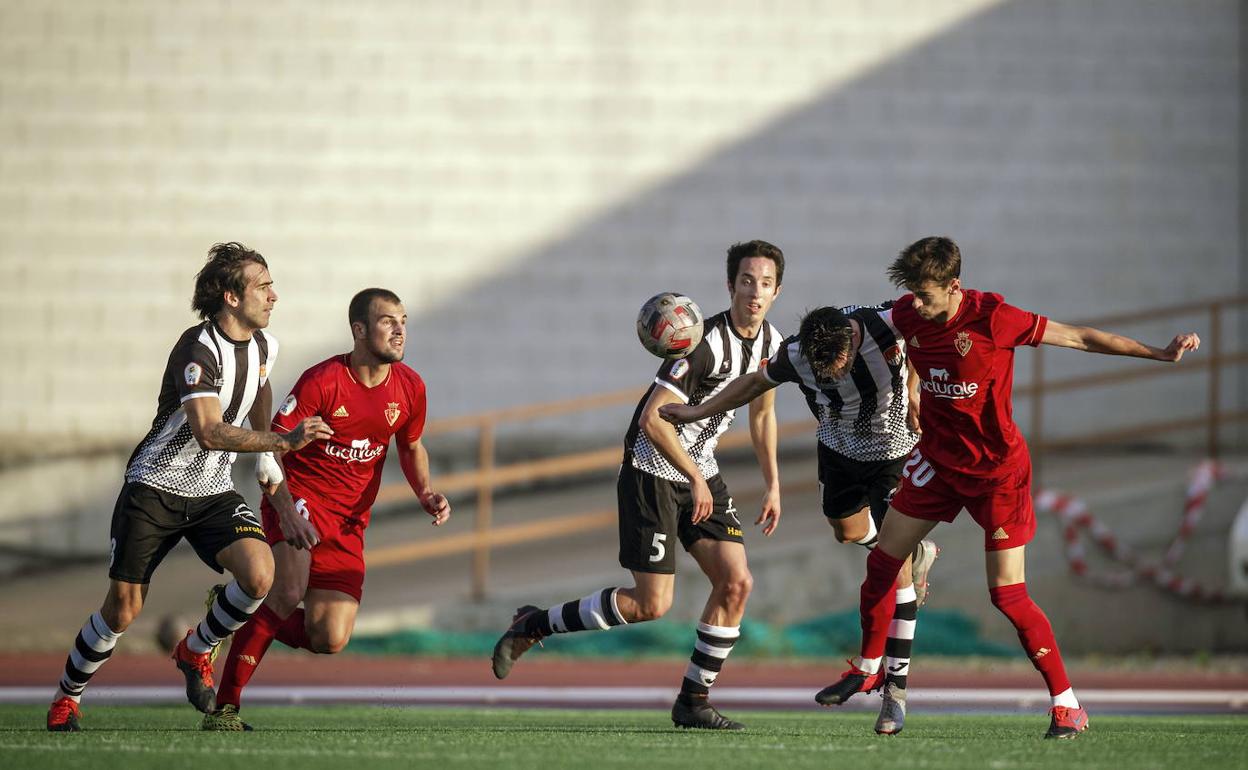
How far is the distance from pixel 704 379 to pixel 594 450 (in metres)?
8.13

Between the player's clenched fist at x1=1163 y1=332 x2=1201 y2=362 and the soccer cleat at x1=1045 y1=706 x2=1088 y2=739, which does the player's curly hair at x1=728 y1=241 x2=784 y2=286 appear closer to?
the player's clenched fist at x1=1163 y1=332 x2=1201 y2=362

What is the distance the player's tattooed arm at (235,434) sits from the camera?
642cm

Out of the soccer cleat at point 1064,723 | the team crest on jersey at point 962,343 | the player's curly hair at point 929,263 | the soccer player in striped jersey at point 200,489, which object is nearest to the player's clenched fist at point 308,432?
the soccer player in striped jersey at point 200,489

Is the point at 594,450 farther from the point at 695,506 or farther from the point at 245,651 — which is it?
the point at 245,651

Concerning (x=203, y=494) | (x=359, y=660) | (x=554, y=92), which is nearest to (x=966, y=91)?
(x=554, y=92)

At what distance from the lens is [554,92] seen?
50.3 ft

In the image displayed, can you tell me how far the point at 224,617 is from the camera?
706cm

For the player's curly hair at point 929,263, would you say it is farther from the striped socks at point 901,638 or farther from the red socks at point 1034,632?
the striped socks at point 901,638

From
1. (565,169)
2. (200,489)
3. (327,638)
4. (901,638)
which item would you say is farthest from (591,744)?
(565,169)

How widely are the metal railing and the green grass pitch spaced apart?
4296mm

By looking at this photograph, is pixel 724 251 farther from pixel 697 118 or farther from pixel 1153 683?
pixel 1153 683

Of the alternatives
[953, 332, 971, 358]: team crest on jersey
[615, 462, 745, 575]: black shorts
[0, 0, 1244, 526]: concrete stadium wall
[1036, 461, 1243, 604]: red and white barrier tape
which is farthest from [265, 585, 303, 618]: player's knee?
[0, 0, 1244, 526]: concrete stadium wall

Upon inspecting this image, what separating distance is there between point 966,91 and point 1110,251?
A: 211 centimetres

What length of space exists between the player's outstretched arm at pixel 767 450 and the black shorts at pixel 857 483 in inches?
11.7
